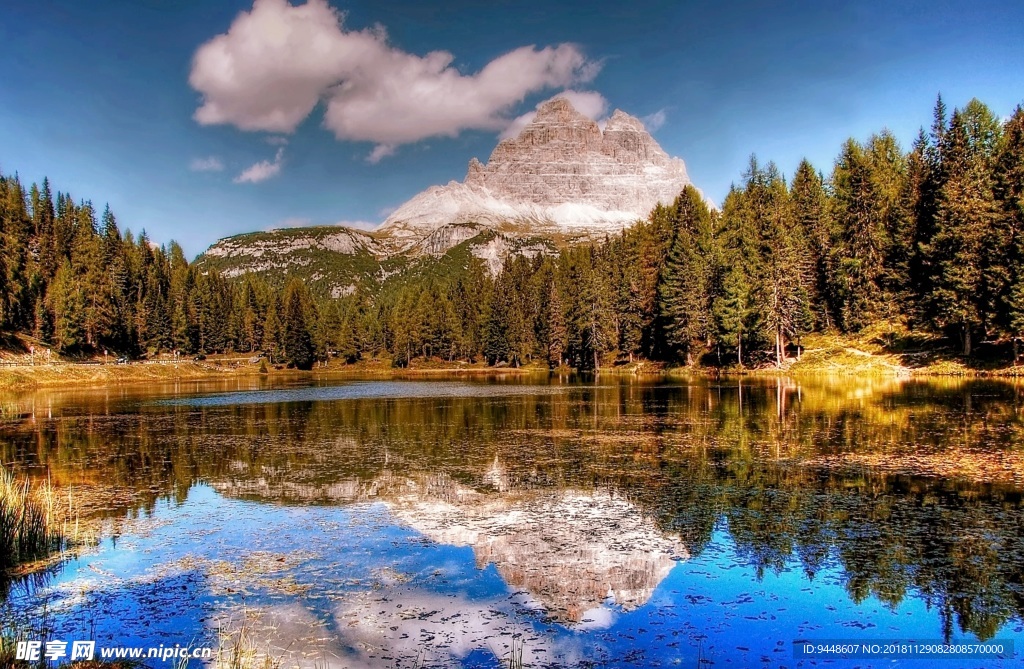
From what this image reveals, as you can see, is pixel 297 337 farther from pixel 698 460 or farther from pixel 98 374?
pixel 698 460

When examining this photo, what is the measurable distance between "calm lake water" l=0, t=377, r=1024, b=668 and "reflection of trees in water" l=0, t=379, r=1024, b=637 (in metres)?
0.14

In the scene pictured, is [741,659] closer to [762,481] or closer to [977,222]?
[762,481]

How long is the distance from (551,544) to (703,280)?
8560cm

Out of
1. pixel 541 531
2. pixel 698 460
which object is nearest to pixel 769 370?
pixel 698 460

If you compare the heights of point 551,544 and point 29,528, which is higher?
point 29,528

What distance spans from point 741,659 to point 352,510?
43.4ft

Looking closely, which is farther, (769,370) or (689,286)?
(689,286)

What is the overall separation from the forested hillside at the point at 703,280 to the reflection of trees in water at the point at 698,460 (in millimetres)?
24915

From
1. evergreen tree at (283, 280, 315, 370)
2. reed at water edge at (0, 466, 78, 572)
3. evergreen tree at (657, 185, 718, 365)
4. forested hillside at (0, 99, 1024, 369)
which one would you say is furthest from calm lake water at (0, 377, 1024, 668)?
evergreen tree at (283, 280, 315, 370)

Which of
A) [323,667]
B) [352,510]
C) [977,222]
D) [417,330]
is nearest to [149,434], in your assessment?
[352,510]

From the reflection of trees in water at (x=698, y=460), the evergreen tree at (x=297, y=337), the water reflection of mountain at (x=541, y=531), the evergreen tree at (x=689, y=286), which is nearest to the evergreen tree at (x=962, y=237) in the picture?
the reflection of trees in water at (x=698, y=460)

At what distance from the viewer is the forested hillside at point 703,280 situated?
224 feet

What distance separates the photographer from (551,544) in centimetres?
1619

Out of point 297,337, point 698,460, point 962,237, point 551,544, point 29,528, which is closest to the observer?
point 551,544
